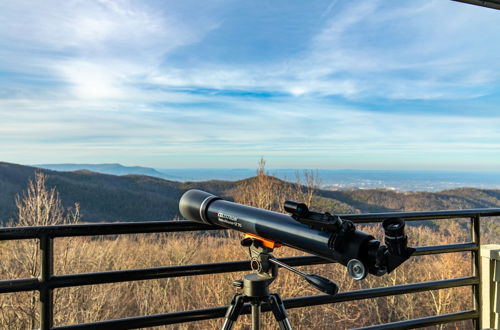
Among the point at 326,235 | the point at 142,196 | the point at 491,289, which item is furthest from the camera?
the point at 142,196

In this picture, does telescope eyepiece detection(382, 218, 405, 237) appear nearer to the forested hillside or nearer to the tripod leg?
the tripod leg

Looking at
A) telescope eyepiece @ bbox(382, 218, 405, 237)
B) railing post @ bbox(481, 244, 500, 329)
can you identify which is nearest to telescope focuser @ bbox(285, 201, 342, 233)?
telescope eyepiece @ bbox(382, 218, 405, 237)

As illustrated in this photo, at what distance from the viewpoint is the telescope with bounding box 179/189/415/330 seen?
3.01 ft

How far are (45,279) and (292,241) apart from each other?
0.93 metres

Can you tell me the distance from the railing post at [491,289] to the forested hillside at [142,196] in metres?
28.0

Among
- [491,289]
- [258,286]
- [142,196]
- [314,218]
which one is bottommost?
[142,196]

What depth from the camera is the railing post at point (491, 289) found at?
2.18 metres

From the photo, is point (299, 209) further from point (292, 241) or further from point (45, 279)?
point (45, 279)

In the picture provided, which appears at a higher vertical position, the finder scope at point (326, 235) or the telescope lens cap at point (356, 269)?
the finder scope at point (326, 235)

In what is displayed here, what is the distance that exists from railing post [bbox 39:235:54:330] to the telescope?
51cm

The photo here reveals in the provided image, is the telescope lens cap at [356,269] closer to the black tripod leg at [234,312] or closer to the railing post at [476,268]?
the black tripod leg at [234,312]

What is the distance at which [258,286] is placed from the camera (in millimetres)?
1187

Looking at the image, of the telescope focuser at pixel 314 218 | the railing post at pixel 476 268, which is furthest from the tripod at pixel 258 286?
the railing post at pixel 476 268

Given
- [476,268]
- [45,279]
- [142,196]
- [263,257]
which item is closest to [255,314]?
[263,257]
